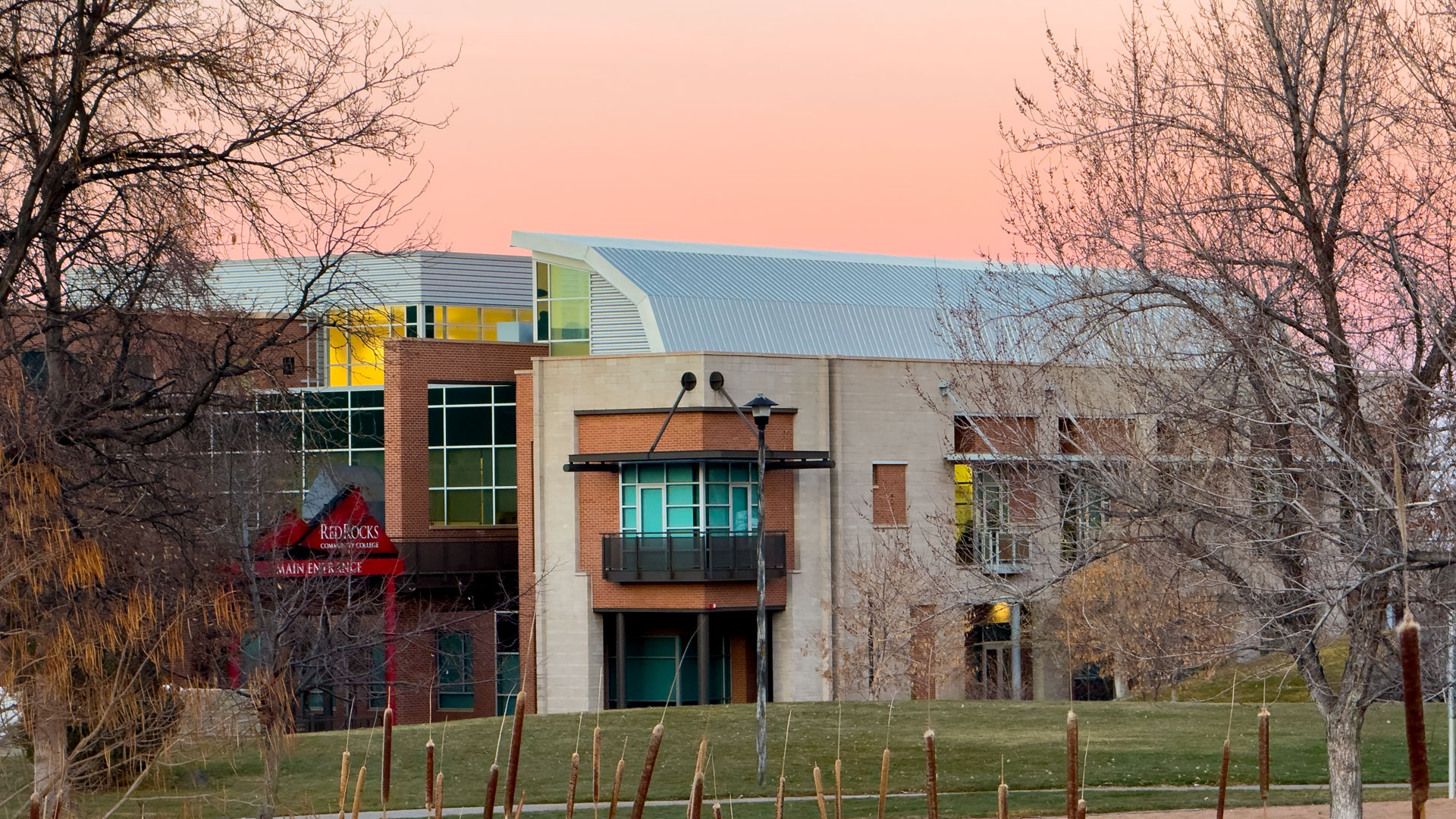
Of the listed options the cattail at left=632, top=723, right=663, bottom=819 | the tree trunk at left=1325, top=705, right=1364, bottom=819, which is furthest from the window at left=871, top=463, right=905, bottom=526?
the cattail at left=632, top=723, right=663, bottom=819

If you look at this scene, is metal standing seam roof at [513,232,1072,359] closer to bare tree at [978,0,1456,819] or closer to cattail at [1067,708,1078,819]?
bare tree at [978,0,1456,819]

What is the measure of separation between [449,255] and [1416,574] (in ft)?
147

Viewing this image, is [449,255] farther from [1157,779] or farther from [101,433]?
[101,433]

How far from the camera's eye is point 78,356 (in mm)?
10750

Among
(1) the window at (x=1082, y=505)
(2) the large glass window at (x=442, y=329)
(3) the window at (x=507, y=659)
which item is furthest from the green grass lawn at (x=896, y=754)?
(2) the large glass window at (x=442, y=329)

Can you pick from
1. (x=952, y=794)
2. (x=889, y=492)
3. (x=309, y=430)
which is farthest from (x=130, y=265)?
(x=889, y=492)

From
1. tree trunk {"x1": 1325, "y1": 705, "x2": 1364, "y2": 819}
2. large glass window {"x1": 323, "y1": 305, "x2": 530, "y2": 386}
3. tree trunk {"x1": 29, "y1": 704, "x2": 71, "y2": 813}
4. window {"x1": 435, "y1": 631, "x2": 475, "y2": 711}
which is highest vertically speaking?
large glass window {"x1": 323, "y1": 305, "x2": 530, "y2": 386}

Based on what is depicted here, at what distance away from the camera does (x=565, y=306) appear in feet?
163

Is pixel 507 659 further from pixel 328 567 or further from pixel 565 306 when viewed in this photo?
pixel 328 567

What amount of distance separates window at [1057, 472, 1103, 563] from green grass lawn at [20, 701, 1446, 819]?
11.8ft

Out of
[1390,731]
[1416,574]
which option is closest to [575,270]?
[1390,731]

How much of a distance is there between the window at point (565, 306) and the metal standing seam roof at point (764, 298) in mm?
768

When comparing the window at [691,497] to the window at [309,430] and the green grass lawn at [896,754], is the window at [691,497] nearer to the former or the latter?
the window at [309,430]

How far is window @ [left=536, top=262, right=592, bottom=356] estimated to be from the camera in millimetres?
49219
